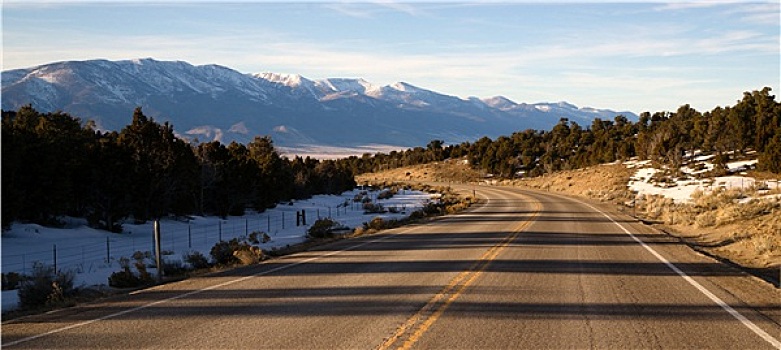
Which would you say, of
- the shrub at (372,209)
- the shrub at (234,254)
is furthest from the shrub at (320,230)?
the shrub at (372,209)

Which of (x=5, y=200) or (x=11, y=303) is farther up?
(x=5, y=200)

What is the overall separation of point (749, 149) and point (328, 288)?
6698 centimetres

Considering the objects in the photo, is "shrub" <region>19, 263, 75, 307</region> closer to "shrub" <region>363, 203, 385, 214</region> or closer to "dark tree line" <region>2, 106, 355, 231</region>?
"dark tree line" <region>2, 106, 355, 231</region>

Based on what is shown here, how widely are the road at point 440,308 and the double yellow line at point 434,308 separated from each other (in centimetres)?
3

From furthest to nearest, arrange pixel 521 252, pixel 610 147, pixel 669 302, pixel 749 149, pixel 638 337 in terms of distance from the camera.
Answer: pixel 610 147, pixel 749 149, pixel 521 252, pixel 669 302, pixel 638 337

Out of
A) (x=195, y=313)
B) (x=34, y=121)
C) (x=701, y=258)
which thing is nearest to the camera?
(x=195, y=313)

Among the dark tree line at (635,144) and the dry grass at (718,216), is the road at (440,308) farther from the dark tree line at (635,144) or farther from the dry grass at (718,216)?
the dark tree line at (635,144)

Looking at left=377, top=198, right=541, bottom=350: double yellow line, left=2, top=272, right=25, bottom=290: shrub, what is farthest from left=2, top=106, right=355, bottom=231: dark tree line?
left=377, top=198, right=541, bottom=350: double yellow line

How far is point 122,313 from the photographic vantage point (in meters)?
10.9

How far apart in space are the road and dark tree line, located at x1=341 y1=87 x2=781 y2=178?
4394cm

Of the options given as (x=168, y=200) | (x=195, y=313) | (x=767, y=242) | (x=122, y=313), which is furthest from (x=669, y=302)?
(x=168, y=200)

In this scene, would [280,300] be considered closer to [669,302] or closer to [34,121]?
[669,302]

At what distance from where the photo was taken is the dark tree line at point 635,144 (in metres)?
63.5

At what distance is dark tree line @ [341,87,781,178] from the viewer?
Answer: 208ft
